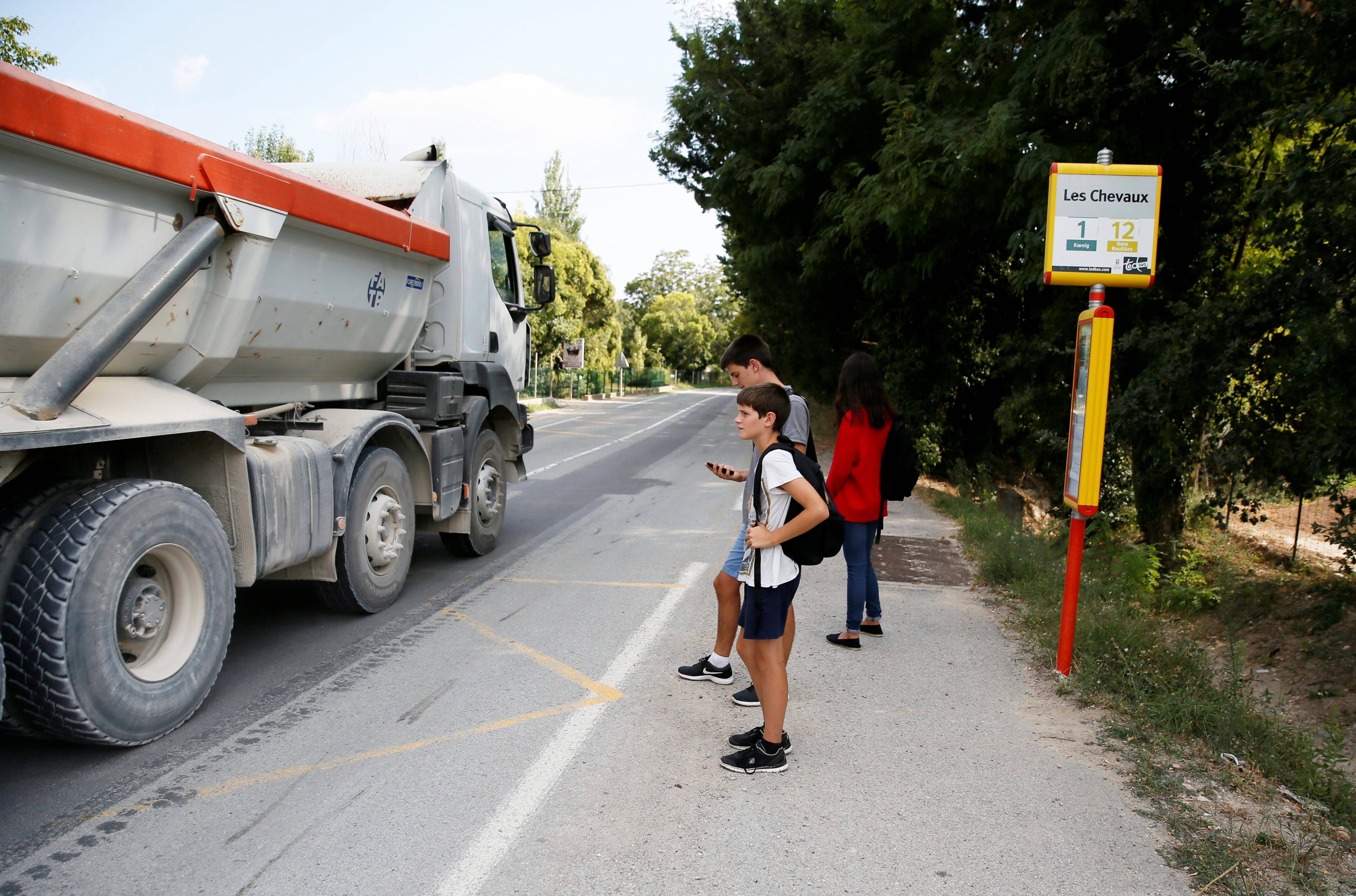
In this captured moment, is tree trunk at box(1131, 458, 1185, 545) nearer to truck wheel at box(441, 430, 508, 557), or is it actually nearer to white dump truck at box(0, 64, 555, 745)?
truck wheel at box(441, 430, 508, 557)

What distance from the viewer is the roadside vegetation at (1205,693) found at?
3.24 m

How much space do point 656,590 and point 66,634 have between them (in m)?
4.15

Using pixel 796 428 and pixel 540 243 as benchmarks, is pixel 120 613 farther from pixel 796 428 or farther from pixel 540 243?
pixel 540 243

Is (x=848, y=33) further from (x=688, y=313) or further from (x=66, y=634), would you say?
(x=688, y=313)

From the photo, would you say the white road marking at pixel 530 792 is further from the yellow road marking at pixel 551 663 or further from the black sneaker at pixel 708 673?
the black sneaker at pixel 708 673

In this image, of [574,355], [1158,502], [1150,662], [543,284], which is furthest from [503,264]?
[574,355]

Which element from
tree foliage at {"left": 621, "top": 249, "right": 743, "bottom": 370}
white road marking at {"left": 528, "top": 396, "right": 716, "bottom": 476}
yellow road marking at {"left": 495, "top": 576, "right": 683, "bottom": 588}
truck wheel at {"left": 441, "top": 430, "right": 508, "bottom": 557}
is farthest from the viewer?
tree foliage at {"left": 621, "top": 249, "right": 743, "bottom": 370}

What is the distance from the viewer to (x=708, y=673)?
489 cm

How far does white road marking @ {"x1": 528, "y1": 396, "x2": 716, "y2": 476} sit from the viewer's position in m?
15.1

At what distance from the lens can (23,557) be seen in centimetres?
349

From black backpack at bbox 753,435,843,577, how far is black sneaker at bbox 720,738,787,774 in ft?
2.35

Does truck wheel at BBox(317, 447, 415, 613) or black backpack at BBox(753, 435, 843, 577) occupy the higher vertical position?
black backpack at BBox(753, 435, 843, 577)

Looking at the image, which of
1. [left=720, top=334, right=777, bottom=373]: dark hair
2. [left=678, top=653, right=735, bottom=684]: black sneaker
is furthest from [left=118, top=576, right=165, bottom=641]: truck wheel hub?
[left=720, top=334, right=777, bottom=373]: dark hair

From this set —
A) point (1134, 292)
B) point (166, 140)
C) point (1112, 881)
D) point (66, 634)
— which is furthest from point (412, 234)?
Result: point (1134, 292)
